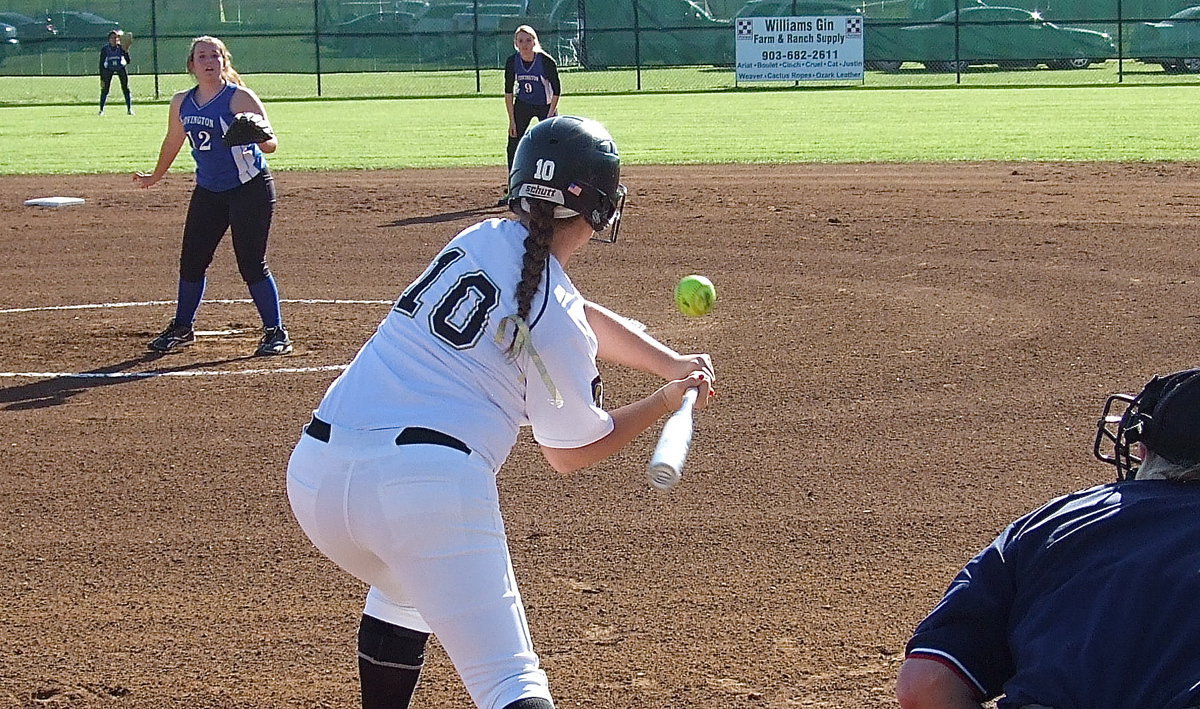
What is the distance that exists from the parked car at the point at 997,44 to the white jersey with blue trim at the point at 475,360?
119ft

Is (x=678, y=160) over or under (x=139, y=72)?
under

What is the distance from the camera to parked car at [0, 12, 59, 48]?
42500mm

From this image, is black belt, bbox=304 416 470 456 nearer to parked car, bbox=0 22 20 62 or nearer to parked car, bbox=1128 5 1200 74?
parked car, bbox=1128 5 1200 74

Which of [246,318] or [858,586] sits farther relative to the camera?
[246,318]

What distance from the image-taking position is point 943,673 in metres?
2.61

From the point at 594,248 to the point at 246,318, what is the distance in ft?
12.6

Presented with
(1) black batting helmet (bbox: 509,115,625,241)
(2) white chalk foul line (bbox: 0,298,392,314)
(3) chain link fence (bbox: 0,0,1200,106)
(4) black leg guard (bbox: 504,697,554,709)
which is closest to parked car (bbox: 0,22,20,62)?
(3) chain link fence (bbox: 0,0,1200,106)

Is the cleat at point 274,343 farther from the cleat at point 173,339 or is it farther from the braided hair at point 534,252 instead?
the braided hair at point 534,252

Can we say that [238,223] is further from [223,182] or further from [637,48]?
[637,48]

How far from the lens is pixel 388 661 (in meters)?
3.96

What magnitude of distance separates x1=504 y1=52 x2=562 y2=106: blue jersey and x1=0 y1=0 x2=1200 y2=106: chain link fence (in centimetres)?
1903

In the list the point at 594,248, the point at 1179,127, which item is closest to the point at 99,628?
the point at 594,248

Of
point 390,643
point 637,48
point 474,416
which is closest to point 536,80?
point 390,643

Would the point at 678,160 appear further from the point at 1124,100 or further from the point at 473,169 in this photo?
the point at 1124,100
